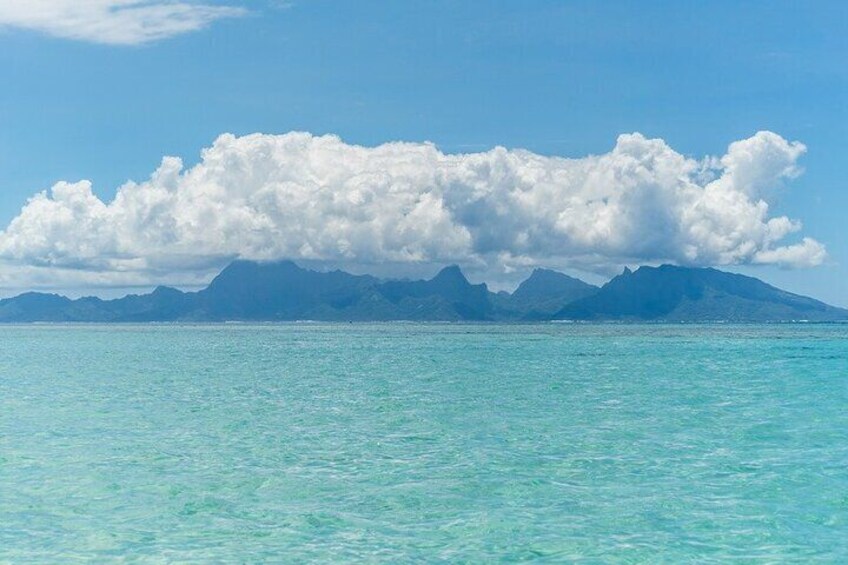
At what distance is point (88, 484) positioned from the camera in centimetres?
2816

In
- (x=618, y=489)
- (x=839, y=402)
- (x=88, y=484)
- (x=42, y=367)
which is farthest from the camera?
(x=42, y=367)

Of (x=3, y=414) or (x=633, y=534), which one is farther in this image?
(x=3, y=414)

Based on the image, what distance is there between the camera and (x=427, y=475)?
2878cm

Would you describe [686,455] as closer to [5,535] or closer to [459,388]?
[5,535]

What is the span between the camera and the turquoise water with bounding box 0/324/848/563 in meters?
20.9

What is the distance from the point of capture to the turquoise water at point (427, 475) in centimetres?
2092

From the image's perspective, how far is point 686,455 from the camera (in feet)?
107

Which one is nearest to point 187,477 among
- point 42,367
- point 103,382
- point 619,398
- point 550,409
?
point 550,409

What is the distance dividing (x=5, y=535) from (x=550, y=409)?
31247 mm

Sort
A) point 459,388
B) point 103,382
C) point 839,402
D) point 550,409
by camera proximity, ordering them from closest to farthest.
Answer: point 550,409, point 839,402, point 459,388, point 103,382

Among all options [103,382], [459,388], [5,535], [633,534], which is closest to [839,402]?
[459,388]

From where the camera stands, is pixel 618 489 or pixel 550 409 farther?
pixel 550 409

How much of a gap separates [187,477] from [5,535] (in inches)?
292

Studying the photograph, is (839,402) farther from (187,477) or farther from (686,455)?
(187,477)
